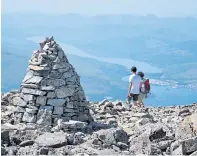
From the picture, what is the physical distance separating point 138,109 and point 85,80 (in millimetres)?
117787

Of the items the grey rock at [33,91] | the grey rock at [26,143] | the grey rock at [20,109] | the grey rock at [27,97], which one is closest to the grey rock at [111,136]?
the grey rock at [26,143]

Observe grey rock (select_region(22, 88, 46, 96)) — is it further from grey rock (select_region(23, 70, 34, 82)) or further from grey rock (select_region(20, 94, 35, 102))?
grey rock (select_region(23, 70, 34, 82))

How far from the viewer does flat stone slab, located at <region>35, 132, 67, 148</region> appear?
10646 millimetres

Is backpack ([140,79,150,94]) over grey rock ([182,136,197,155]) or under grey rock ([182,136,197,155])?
over

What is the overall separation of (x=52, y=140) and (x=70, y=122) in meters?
2.29

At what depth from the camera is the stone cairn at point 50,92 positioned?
48.8 ft

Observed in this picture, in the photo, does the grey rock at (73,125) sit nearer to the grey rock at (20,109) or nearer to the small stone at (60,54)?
the grey rock at (20,109)

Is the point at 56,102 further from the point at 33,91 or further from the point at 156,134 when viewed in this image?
the point at 156,134

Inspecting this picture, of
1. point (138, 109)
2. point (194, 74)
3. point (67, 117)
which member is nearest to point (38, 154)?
point (67, 117)

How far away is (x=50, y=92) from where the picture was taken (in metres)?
14.9

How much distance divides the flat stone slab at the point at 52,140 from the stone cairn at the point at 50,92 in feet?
10.8

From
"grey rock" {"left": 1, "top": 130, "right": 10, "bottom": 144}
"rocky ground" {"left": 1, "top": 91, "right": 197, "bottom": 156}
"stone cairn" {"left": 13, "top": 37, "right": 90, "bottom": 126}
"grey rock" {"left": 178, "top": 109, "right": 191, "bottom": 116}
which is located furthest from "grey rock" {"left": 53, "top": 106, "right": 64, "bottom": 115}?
"grey rock" {"left": 178, "top": 109, "right": 191, "bottom": 116}

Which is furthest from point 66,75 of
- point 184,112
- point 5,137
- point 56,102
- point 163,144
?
point 184,112

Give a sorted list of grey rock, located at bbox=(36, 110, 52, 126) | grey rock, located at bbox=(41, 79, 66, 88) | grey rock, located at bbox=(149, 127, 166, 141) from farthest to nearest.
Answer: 1. grey rock, located at bbox=(41, 79, 66, 88)
2. grey rock, located at bbox=(36, 110, 52, 126)
3. grey rock, located at bbox=(149, 127, 166, 141)
